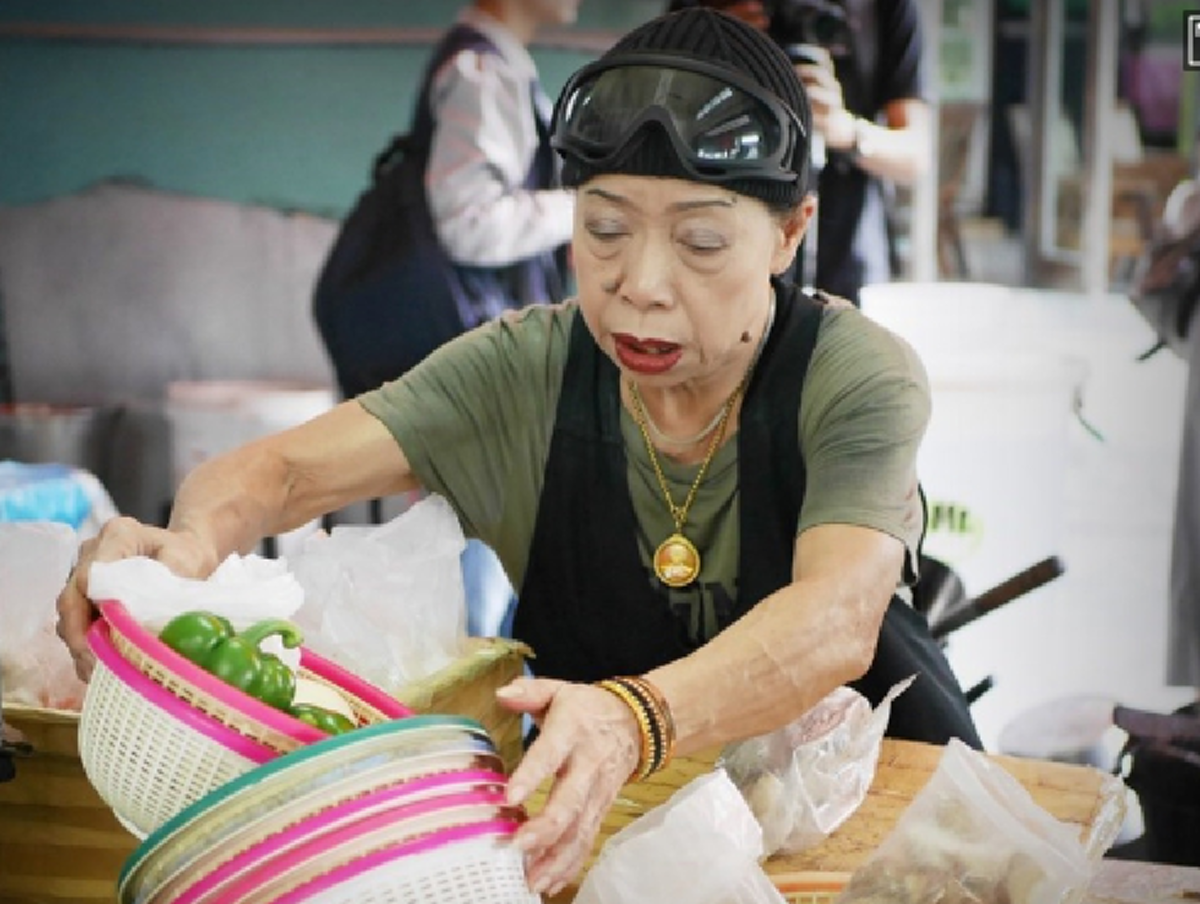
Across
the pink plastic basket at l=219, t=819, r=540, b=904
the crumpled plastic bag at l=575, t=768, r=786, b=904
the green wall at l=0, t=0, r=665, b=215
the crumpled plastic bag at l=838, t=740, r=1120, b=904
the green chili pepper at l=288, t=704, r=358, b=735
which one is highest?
the green wall at l=0, t=0, r=665, b=215

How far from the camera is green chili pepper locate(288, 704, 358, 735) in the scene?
3.78ft

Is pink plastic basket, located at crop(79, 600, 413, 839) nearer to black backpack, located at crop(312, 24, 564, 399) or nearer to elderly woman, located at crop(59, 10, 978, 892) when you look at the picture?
elderly woman, located at crop(59, 10, 978, 892)

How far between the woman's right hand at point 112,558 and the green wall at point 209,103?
1.39 meters

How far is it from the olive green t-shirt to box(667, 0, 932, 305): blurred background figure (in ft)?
2.87

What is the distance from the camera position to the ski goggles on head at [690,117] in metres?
1.70

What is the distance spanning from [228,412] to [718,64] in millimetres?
1611

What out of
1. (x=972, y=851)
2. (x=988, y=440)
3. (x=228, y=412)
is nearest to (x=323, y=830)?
(x=972, y=851)

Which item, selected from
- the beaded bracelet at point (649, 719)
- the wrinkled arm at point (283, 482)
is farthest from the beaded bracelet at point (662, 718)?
the wrinkled arm at point (283, 482)

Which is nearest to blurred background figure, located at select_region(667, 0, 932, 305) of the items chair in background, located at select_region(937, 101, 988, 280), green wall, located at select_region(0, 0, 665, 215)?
chair in background, located at select_region(937, 101, 988, 280)

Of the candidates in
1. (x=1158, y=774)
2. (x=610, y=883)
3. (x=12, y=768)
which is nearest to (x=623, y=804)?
(x=610, y=883)

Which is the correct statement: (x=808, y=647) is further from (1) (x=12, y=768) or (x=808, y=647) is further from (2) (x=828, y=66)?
(2) (x=828, y=66)

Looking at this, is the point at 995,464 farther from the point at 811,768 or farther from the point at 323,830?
the point at 323,830

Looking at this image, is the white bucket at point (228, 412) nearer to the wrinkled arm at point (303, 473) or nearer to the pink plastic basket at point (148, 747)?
the wrinkled arm at point (303, 473)

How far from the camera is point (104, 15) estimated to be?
3.05 meters
